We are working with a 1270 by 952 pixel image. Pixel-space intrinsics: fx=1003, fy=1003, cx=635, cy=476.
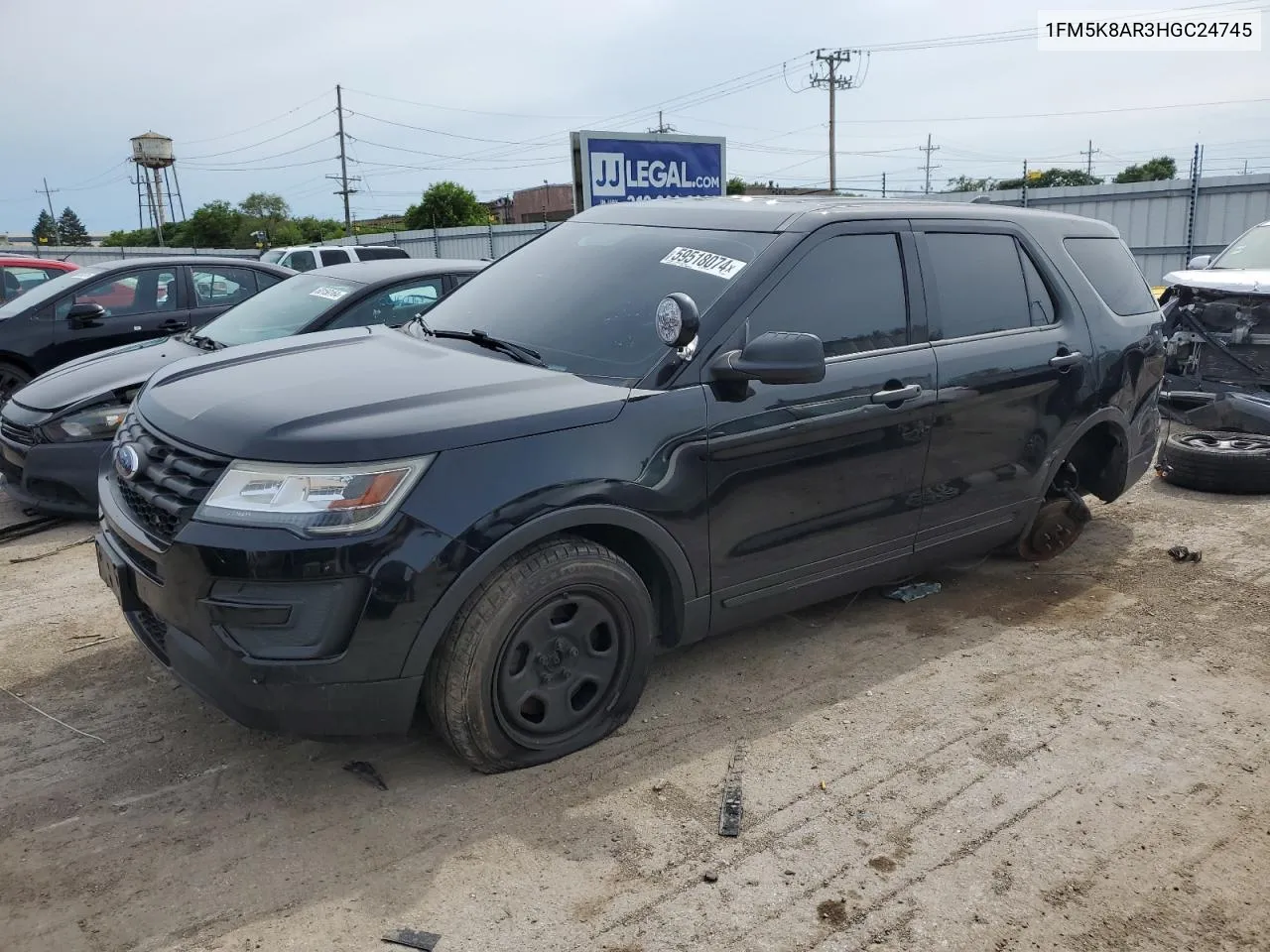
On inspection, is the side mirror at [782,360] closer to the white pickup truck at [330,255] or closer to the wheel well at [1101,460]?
the wheel well at [1101,460]

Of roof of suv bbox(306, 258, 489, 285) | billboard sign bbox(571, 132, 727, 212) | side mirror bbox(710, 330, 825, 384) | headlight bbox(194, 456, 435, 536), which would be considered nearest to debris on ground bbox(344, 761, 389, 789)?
headlight bbox(194, 456, 435, 536)

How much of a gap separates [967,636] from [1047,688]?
0.54m

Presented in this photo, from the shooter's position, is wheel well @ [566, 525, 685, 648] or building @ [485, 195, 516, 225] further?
building @ [485, 195, 516, 225]

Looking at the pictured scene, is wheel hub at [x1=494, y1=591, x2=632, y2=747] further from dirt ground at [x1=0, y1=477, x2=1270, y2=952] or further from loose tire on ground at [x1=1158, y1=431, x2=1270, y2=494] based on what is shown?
loose tire on ground at [x1=1158, y1=431, x2=1270, y2=494]

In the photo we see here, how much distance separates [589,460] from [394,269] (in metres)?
4.02

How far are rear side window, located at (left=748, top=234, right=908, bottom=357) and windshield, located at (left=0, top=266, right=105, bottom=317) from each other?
6.71 metres

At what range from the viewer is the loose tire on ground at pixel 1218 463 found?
6.54 m

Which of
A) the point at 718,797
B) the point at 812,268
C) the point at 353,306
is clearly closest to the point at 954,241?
the point at 812,268

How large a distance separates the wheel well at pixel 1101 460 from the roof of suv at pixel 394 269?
373 centimetres

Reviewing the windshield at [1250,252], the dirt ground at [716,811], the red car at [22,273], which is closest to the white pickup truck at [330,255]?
the red car at [22,273]

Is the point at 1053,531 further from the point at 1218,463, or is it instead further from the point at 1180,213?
the point at 1180,213

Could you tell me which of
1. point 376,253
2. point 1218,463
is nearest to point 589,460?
point 1218,463

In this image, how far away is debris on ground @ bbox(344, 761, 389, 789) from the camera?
3.24 meters

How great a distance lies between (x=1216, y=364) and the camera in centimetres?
837
